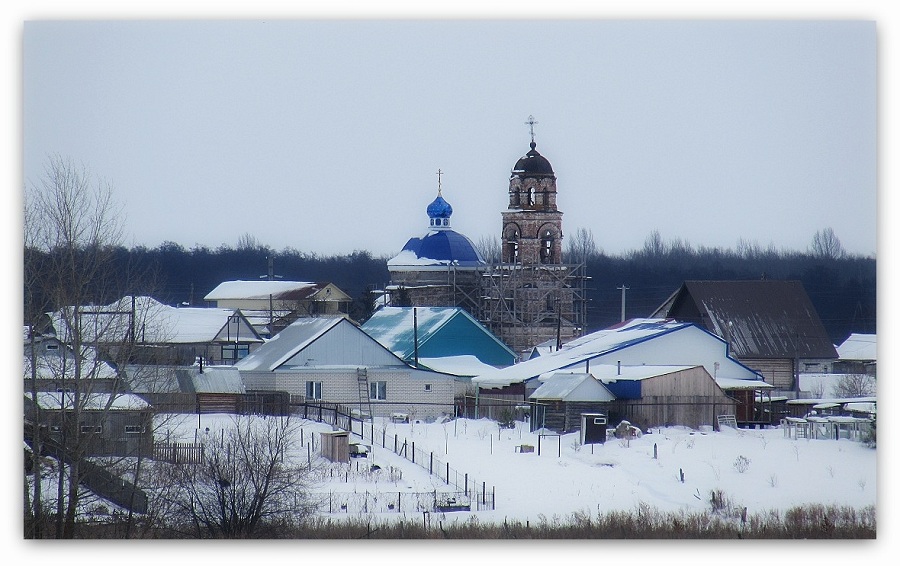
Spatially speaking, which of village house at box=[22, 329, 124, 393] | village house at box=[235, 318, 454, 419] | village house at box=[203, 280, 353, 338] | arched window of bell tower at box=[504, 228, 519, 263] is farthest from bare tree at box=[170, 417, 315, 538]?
village house at box=[203, 280, 353, 338]

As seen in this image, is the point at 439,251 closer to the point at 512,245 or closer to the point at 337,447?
the point at 512,245

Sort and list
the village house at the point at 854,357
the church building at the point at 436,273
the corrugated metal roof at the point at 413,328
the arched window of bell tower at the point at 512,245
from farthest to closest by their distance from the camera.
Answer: the church building at the point at 436,273, the arched window of bell tower at the point at 512,245, the corrugated metal roof at the point at 413,328, the village house at the point at 854,357

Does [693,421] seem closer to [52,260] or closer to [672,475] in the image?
[672,475]

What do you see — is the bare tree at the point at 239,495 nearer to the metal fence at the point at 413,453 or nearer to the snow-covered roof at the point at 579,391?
the metal fence at the point at 413,453

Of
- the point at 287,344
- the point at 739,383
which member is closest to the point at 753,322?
the point at 739,383

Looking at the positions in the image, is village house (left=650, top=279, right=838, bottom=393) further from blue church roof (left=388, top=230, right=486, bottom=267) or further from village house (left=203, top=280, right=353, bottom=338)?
village house (left=203, top=280, right=353, bottom=338)

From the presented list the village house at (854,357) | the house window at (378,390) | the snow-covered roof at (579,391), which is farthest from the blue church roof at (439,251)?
the snow-covered roof at (579,391)
